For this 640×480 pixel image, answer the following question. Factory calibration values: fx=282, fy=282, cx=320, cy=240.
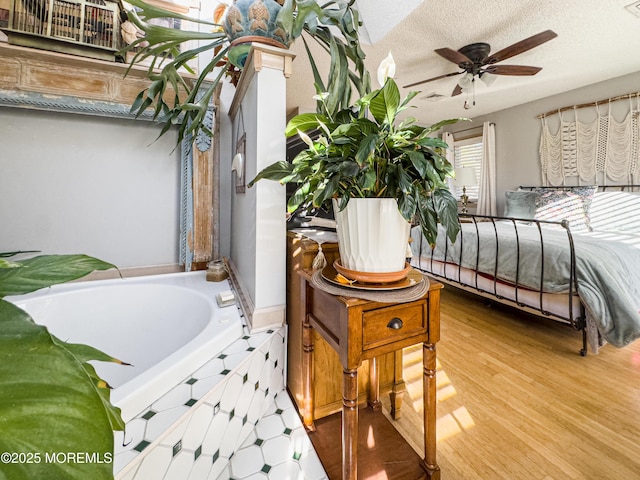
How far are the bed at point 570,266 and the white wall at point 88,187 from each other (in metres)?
2.19

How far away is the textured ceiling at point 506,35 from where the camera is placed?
2.18m

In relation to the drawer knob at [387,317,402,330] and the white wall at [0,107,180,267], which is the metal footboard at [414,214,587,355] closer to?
the drawer knob at [387,317,402,330]

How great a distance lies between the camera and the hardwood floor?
1142mm

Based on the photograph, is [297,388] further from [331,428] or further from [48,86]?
[48,86]

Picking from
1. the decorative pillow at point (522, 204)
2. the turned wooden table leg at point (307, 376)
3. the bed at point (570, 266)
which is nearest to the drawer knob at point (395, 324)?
the turned wooden table leg at point (307, 376)

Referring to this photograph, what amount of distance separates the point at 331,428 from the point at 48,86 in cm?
258

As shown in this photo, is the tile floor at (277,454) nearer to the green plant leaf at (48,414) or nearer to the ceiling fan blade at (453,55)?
the green plant leaf at (48,414)

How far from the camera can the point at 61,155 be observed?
1908mm

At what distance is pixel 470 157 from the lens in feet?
17.3

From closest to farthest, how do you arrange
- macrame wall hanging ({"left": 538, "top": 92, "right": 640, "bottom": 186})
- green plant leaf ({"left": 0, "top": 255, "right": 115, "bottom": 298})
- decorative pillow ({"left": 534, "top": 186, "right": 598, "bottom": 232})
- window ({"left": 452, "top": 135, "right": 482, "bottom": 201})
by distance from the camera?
1. green plant leaf ({"left": 0, "top": 255, "right": 115, "bottom": 298})
2. decorative pillow ({"left": 534, "top": 186, "right": 598, "bottom": 232})
3. macrame wall hanging ({"left": 538, "top": 92, "right": 640, "bottom": 186})
4. window ({"left": 452, "top": 135, "right": 482, "bottom": 201})

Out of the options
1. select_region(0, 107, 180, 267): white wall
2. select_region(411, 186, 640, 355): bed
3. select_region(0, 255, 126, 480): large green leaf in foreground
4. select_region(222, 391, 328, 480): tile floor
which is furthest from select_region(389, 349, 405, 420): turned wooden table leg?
select_region(0, 107, 180, 267): white wall

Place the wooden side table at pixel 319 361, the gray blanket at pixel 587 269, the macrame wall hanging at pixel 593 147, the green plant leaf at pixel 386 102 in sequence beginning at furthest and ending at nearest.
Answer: the macrame wall hanging at pixel 593 147
the gray blanket at pixel 587 269
the wooden side table at pixel 319 361
the green plant leaf at pixel 386 102

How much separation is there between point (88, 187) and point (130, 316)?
3.36 feet

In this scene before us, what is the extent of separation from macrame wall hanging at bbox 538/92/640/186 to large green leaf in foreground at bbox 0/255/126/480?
4.99 meters
